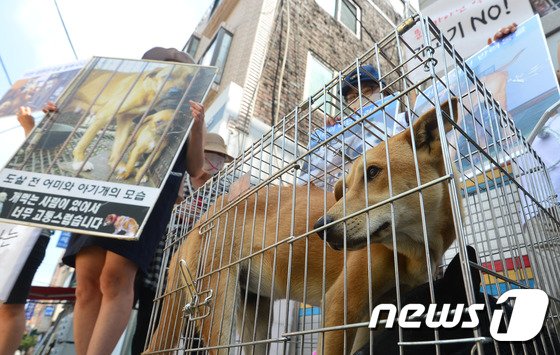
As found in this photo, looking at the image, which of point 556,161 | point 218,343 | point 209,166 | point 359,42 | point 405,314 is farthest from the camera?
point 359,42

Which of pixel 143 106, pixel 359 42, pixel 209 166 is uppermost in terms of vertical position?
pixel 359 42

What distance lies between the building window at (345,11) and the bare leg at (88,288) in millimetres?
7675

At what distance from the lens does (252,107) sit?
563cm

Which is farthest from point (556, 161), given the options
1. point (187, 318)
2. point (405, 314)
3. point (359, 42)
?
point (359, 42)

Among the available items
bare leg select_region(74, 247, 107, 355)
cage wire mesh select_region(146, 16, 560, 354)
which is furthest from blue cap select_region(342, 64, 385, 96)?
bare leg select_region(74, 247, 107, 355)

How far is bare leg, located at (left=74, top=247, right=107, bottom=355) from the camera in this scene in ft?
5.84

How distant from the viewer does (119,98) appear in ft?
6.93

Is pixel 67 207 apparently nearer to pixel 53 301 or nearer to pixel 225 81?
pixel 53 301

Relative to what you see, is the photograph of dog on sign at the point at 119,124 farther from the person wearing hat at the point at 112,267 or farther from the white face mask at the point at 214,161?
the white face mask at the point at 214,161

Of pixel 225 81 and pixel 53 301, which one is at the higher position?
pixel 225 81

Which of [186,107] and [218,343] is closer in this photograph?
[218,343]

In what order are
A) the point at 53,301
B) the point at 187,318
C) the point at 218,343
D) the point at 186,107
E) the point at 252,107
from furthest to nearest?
the point at 252,107 < the point at 53,301 < the point at 186,107 < the point at 187,318 < the point at 218,343

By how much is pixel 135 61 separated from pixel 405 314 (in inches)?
87.3

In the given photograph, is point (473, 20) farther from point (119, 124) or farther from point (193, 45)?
point (193, 45)
